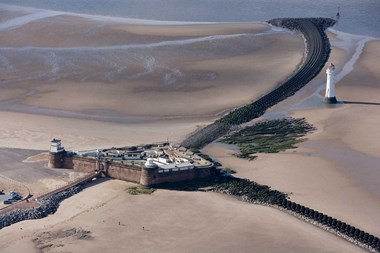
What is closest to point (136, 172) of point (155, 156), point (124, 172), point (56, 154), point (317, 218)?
point (124, 172)

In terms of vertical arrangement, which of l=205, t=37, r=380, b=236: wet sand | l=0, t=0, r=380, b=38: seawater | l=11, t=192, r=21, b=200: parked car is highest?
l=0, t=0, r=380, b=38: seawater

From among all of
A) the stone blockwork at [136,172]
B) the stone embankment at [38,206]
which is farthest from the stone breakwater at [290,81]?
the stone embankment at [38,206]

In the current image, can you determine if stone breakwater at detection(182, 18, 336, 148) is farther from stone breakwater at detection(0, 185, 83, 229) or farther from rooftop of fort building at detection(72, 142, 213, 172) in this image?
stone breakwater at detection(0, 185, 83, 229)

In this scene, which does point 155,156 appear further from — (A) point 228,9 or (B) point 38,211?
(A) point 228,9

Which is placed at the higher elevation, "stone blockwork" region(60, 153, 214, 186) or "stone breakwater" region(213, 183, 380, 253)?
"stone blockwork" region(60, 153, 214, 186)

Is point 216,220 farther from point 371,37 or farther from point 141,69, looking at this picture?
point 371,37

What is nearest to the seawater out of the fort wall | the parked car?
the fort wall

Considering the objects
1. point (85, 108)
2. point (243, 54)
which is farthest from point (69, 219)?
point (243, 54)
